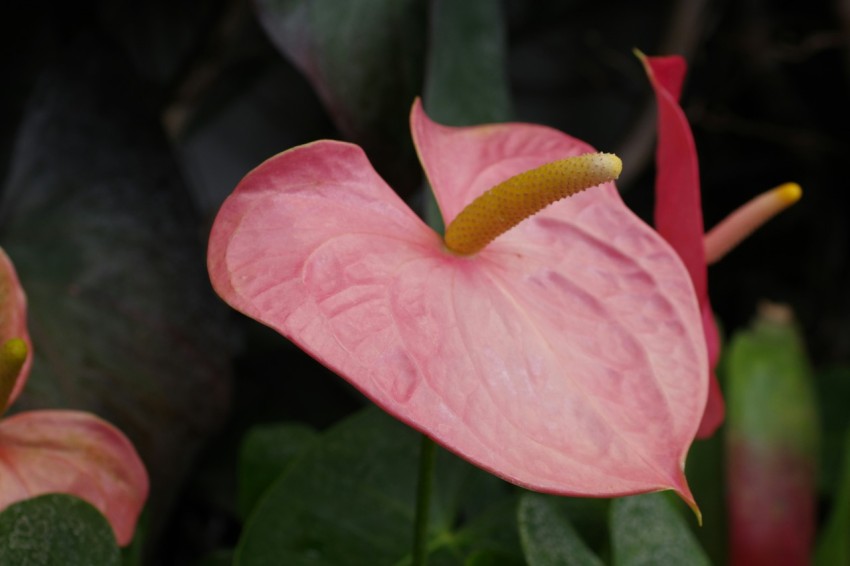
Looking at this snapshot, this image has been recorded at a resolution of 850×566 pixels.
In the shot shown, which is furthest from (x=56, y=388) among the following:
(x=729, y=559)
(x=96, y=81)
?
(x=729, y=559)

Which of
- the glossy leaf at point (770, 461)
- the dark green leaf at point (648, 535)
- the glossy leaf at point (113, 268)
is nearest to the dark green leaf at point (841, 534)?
the glossy leaf at point (770, 461)

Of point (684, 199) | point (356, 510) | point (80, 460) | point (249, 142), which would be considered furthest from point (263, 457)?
point (249, 142)

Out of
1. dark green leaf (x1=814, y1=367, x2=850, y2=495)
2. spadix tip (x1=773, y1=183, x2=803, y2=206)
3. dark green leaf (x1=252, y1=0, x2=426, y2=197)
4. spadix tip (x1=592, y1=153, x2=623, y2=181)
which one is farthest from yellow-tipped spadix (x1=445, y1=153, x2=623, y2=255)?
dark green leaf (x1=814, y1=367, x2=850, y2=495)

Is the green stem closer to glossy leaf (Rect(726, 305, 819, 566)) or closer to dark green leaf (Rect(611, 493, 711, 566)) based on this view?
dark green leaf (Rect(611, 493, 711, 566))

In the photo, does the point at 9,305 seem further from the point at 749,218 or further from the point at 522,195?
the point at 749,218

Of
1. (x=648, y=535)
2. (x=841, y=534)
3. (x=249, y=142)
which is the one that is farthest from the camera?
(x=249, y=142)
